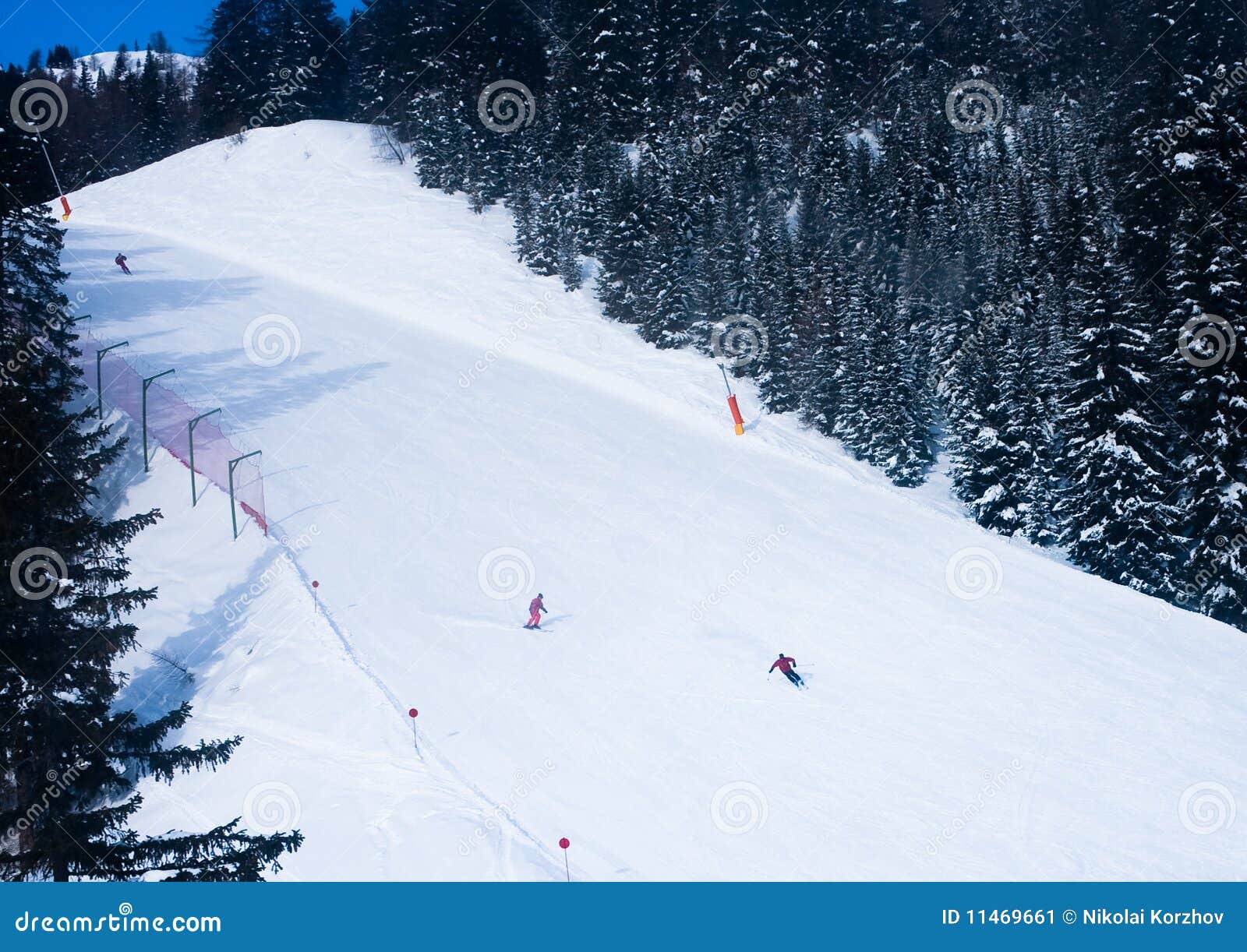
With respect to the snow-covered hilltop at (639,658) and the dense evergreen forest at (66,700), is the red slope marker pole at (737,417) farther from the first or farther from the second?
the dense evergreen forest at (66,700)

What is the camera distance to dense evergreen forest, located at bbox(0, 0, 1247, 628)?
25.7 metres

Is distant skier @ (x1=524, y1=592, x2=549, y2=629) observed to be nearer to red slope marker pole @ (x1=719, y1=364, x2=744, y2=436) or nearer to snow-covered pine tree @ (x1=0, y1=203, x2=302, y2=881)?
snow-covered pine tree @ (x1=0, y1=203, x2=302, y2=881)

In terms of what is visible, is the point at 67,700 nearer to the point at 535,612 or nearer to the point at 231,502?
the point at 535,612

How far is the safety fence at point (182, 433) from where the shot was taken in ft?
67.2

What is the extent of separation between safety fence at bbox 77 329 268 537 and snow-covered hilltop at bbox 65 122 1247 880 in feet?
1.64

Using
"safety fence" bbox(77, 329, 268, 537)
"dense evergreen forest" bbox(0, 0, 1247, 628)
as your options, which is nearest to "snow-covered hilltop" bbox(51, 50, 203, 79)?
"dense evergreen forest" bbox(0, 0, 1247, 628)

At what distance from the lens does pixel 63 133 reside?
263ft

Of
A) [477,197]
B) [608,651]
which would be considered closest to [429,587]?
[608,651]

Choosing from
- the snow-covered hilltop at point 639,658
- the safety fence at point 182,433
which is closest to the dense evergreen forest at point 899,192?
the snow-covered hilltop at point 639,658

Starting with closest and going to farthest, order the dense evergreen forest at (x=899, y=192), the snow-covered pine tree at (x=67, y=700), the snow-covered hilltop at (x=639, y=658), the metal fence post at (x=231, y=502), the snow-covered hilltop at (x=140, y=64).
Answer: the snow-covered pine tree at (x=67, y=700) → the snow-covered hilltop at (x=639, y=658) → the metal fence post at (x=231, y=502) → the dense evergreen forest at (x=899, y=192) → the snow-covered hilltop at (x=140, y=64)

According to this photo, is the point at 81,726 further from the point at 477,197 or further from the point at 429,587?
the point at 477,197

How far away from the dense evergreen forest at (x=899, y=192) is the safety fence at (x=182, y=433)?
7.00 meters

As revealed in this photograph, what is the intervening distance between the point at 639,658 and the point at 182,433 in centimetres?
1247

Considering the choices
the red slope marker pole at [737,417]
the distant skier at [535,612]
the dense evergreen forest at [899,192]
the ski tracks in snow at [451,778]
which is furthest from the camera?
the red slope marker pole at [737,417]
